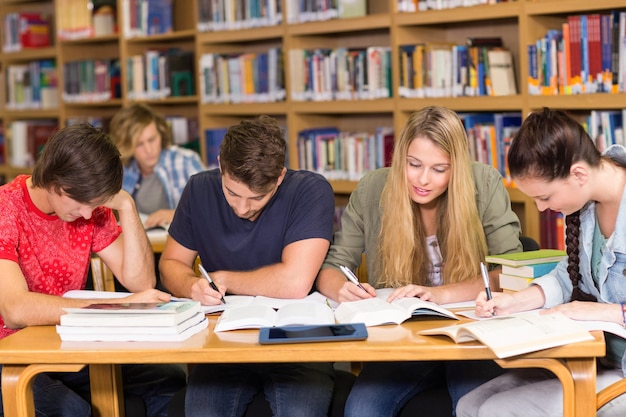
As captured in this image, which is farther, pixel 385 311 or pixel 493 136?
pixel 493 136

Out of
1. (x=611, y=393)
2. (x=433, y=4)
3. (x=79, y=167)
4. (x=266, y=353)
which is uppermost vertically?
(x=433, y=4)

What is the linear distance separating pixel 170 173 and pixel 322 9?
1.22 meters

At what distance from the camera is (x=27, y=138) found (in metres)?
6.83

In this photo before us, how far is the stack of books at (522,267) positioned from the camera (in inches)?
98.0

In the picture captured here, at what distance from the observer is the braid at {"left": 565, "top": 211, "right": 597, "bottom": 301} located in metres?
2.38

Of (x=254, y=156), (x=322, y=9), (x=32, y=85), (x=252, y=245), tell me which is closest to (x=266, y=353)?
(x=254, y=156)

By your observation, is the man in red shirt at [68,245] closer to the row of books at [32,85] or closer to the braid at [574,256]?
the braid at [574,256]

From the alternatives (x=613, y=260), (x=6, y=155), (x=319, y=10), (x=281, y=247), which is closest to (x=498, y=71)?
(x=319, y=10)

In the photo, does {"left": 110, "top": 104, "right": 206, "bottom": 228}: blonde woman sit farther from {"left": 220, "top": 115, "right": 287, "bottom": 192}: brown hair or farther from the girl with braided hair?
the girl with braided hair

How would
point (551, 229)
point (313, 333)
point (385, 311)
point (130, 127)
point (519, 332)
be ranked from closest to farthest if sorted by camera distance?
point (519, 332) → point (313, 333) → point (385, 311) → point (551, 229) → point (130, 127)

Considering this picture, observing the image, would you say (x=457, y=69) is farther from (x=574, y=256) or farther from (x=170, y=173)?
(x=574, y=256)

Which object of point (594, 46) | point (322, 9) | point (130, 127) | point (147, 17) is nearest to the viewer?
point (594, 46)

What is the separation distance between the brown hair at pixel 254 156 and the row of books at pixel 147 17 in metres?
3.29

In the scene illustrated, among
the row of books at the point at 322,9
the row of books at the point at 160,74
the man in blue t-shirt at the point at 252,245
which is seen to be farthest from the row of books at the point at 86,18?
the man in blue t-shirt at the point at 252,245
